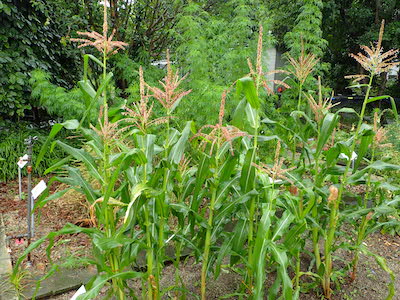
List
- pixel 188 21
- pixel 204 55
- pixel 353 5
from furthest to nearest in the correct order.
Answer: pixel 353 5 < pixel 188 21 < pixel 204 55

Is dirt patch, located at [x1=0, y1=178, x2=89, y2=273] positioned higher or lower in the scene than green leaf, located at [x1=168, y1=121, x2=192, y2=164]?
lower

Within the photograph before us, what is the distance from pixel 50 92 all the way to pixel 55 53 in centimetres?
131

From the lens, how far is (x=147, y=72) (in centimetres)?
466

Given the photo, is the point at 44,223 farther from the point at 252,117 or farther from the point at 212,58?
the point at 212,58

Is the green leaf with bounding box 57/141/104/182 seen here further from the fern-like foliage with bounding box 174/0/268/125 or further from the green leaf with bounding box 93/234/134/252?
the fern-like foliage with bounding box 174/0/268/125

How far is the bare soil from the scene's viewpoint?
2.30m

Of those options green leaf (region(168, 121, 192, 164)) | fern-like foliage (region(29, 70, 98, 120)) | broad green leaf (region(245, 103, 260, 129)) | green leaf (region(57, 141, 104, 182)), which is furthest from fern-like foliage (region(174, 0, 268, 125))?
green leaf (region(57, 141, 104, 182))

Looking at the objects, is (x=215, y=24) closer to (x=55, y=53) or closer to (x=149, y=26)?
(x=149, y=26)

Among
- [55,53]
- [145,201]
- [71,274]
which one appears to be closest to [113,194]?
[145,201]

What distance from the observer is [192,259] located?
105 inches

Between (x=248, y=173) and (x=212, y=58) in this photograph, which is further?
(x=212, y=58)

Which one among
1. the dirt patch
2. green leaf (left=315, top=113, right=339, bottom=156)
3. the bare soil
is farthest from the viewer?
the dirt patch

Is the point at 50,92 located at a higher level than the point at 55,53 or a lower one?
lower

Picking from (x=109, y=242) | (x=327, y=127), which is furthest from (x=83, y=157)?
(x=327, y=127)
